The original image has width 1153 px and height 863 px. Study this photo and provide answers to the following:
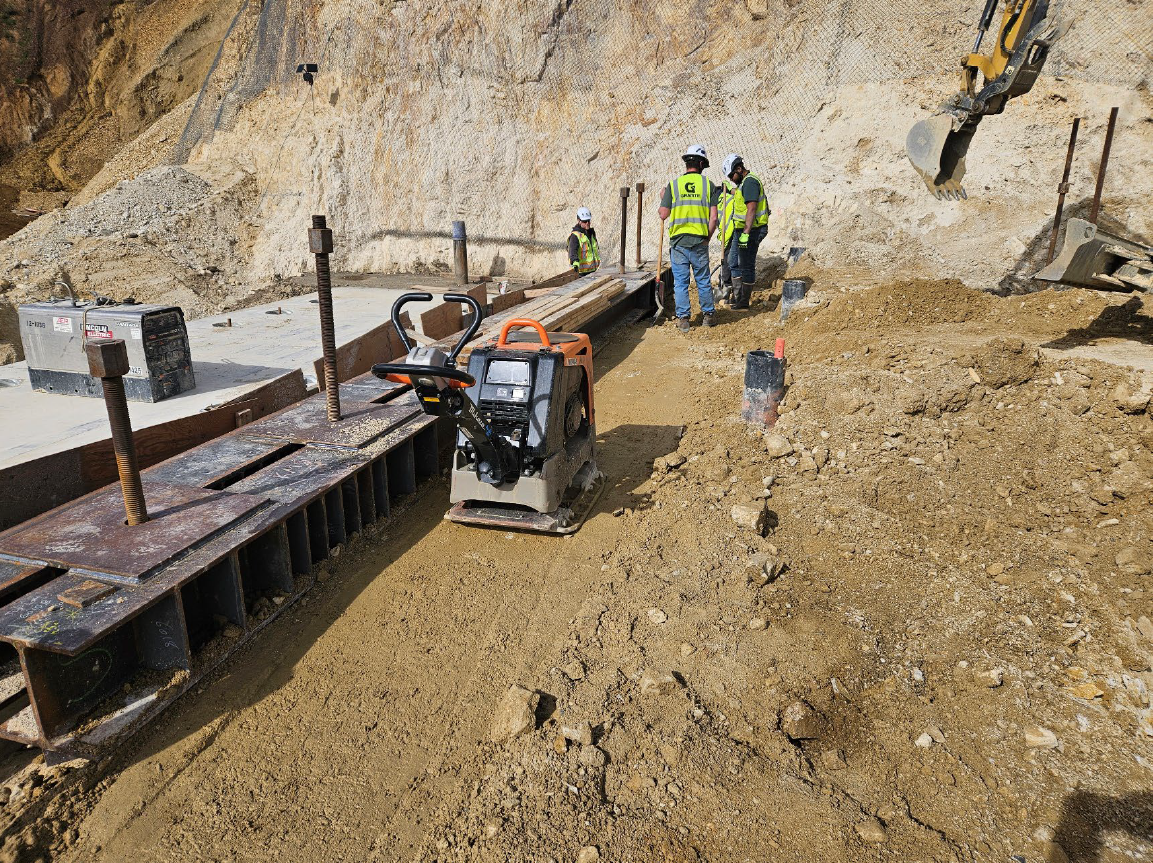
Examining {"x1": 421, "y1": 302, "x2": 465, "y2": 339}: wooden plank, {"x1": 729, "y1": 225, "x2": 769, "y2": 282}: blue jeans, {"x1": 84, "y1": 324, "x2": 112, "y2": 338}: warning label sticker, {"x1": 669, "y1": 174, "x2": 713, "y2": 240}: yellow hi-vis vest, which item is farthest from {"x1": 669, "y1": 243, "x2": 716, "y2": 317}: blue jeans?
{"x1": 84, "y1": 324, "x2": 112, "y2": 338}: warning label sticker

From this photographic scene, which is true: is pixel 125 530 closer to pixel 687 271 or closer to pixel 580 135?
pixel 687 271

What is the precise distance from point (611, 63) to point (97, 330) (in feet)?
42.3

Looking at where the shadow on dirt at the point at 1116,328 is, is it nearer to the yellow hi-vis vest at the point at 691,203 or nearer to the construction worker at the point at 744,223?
the yellow hi-vis vest at the point at 691,203

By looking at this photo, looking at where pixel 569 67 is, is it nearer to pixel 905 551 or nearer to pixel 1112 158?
pixel 1112 158

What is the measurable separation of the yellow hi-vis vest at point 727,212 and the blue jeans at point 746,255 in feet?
0.28

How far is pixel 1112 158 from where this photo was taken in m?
10.9

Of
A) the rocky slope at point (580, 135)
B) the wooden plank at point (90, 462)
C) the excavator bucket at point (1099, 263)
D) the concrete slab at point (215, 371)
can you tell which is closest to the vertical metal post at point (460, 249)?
the concrete slab at point (215, 371)

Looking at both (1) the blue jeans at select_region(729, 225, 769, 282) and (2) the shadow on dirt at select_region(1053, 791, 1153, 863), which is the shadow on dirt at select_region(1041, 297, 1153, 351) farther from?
(2) the shadow on dirt at select_region(1053, 791, 1153, 863)

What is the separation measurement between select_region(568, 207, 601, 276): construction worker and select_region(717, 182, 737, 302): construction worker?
6.28ft

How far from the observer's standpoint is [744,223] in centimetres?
1004

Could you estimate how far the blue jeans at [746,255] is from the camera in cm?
1031

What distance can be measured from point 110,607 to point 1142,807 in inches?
159

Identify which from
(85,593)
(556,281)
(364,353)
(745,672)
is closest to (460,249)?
(556,281)

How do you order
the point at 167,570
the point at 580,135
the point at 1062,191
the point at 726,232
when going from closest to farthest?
the point at 167,570, the point at 1062,191, the point at 726,232, the point at 580,135
